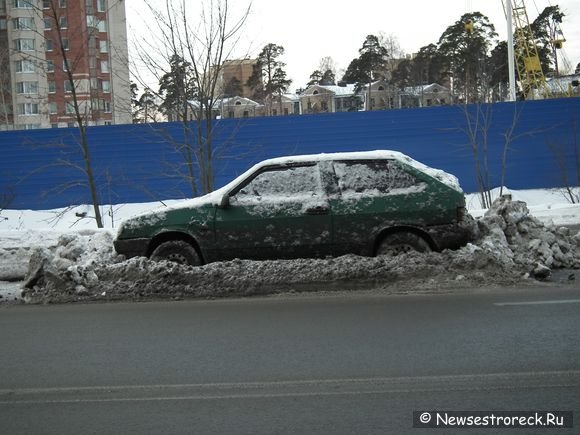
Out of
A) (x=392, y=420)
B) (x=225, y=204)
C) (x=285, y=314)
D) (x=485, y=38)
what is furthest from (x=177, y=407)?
(x=485, y=38)

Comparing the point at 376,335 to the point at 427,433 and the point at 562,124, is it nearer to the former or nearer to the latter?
the point at 427,433

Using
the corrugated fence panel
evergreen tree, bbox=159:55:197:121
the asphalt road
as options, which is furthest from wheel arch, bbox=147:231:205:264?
the corrugated fence panel

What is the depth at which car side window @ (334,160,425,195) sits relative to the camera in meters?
8.92

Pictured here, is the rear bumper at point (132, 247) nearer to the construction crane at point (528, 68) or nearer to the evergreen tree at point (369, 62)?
the construction crane at point (528, 68)

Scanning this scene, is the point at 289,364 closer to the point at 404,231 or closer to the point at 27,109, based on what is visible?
the point at 404,231

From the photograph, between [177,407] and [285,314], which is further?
[285,314]

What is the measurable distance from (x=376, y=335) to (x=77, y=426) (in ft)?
9.54

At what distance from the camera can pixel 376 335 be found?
20.2 feet

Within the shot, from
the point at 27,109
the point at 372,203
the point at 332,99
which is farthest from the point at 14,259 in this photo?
the point at 27,109

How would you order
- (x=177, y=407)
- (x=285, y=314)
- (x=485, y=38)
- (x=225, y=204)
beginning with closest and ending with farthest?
(x=177, y=407)
(x=285, y=314)
(x=225, y=204)
(x=485, y=38)

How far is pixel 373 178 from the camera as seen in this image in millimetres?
9031

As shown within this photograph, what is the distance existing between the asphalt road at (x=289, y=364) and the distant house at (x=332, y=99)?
59.0m

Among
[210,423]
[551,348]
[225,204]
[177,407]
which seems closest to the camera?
[210,423]

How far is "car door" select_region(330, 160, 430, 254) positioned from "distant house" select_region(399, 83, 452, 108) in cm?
4575
